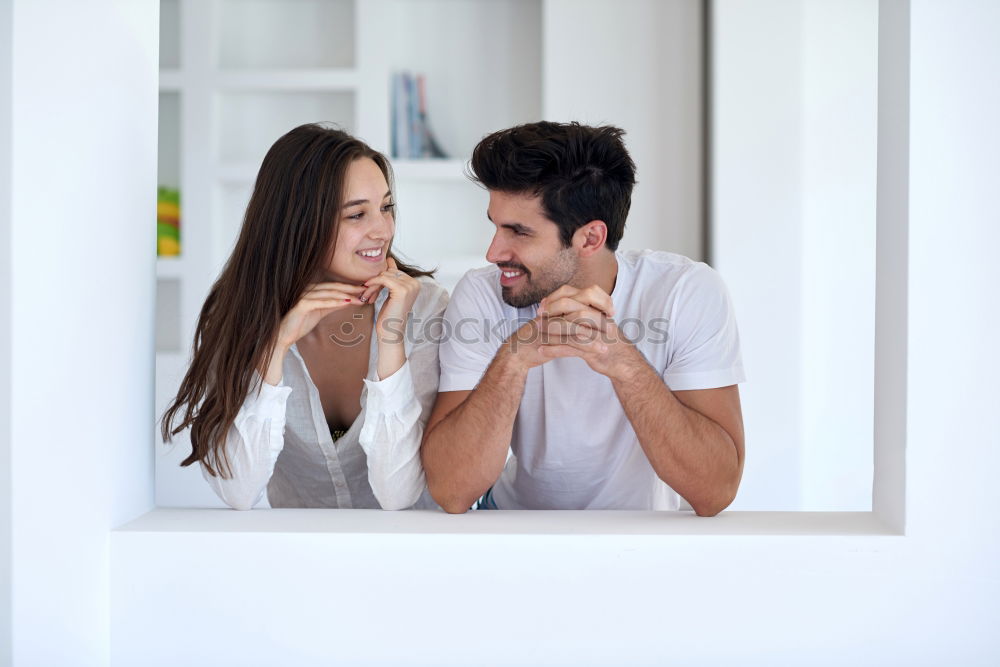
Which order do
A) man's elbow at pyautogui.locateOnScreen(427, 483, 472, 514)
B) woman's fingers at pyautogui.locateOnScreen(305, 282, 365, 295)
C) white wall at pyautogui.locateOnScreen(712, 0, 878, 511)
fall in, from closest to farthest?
1. man's elbow at pyautogui.locateOnScreen(427, 483, 472, 514)
2. woman's fingers at pyautogui.locateOnScreen(305, 282, 365, 295)
3. white wall at pyautogui.locateOnScreen(712, 0, 878, 511)

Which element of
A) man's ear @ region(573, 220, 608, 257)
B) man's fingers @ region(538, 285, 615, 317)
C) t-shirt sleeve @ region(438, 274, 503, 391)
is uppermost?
man's ear @ region(573, 220, 608, 257)

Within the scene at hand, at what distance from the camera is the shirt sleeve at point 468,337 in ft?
5.66

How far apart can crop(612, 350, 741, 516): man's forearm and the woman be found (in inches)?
17.3

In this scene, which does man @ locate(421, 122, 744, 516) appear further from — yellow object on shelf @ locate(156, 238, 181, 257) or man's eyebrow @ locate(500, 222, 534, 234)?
yellow object on shelf @ locate(156, 238, 181, 257)

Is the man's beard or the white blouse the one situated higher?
the man's beard

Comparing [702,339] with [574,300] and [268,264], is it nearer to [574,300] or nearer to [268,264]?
[574,300]

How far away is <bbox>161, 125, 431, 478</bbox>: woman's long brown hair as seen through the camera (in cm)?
168

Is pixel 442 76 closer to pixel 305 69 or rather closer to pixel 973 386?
pixel 305 69

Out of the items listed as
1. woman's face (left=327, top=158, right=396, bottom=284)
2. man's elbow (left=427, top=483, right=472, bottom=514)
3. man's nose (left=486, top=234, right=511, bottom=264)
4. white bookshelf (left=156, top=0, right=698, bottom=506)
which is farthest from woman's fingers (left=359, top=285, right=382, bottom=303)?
white bookshelf (left=156, top=0, right=698, bottom=506)

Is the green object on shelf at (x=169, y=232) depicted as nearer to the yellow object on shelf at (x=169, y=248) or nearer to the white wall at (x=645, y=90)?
the yellow object on shelf at (x=169, y=248)

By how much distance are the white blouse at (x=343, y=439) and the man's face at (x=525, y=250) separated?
199 mm

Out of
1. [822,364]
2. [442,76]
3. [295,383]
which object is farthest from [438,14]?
[295,383]

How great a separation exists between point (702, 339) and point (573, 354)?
13.3 inches

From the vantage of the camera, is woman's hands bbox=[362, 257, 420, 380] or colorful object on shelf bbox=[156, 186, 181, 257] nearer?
woman's hands bbox=[362, 257, 420, 380]
